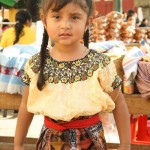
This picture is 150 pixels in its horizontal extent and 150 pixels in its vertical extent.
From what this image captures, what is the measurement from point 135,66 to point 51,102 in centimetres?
114

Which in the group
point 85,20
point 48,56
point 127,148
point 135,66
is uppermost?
point 85,20

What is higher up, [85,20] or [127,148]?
[85,20]

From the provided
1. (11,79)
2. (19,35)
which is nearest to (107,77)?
(11,79)

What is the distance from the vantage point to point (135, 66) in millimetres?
2953

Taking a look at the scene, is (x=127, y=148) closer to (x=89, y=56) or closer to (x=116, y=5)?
(x=89, y=56)

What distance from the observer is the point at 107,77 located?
6.57ft

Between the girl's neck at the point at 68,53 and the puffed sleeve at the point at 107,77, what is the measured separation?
120mm

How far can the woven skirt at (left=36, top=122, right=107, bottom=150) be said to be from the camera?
1.99 metres

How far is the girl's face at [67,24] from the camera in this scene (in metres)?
1.91

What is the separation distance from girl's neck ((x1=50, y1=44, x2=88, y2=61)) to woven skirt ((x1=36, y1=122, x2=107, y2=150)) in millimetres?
345

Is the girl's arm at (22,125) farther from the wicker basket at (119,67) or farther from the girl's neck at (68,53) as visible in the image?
the wicker basket at (119,67)

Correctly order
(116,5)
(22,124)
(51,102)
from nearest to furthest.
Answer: (51,102) < (22,124) < (116,5)

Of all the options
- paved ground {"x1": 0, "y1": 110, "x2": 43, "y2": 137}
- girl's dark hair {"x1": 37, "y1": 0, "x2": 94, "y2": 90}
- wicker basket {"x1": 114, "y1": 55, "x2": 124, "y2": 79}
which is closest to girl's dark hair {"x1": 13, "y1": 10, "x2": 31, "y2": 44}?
paved ground {"x1": 0, "y1": 110, "x2": 43, "y2": 137}

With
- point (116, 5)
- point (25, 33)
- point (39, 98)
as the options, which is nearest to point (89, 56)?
point (39, 98)
